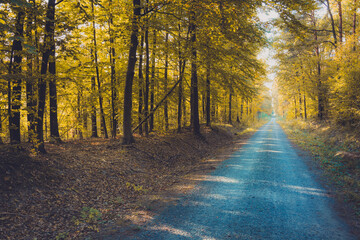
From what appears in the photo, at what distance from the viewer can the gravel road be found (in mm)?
4203

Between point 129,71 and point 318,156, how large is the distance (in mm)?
10784

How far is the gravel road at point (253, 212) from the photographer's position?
4.20m

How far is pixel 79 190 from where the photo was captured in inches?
243

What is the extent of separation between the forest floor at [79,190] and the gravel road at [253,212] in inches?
30.3

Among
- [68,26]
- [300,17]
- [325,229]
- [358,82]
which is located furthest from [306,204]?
[300,17]

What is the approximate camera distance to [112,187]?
6.90 meters

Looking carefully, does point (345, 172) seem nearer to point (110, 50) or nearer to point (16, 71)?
point (16, 71)

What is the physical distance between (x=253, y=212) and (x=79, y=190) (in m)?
4.97

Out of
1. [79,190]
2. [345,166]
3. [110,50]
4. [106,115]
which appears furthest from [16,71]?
[345,166]

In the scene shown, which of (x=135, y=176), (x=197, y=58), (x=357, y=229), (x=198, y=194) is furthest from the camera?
(x=197, y=58)

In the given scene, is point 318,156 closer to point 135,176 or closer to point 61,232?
point 135,176

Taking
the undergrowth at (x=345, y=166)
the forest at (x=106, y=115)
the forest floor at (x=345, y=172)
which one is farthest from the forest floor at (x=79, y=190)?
the undergrowth at (x=345, y=166)

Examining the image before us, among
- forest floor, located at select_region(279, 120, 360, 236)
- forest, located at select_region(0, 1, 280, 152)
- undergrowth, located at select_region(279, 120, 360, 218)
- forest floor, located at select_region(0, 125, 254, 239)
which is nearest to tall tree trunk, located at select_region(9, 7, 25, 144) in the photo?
forest, located at select_region(0, 1, 280, 152)

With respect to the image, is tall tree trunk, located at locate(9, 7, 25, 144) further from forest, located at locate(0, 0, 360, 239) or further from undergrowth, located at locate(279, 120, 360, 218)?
undergrowth, located at locate(279, 120, 360, 218)
